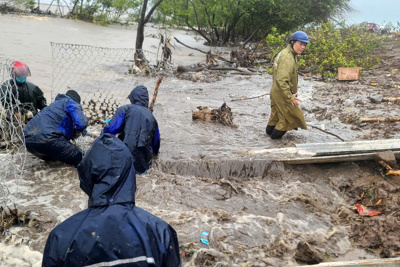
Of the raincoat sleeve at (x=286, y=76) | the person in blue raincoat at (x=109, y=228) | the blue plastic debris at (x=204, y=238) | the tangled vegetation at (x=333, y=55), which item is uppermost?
the tangled vegetation at (x=333, y=55)

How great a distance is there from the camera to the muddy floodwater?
139 inches

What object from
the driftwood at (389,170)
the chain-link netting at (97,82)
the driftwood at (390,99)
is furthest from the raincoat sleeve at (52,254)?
the driftwood at (390,99)

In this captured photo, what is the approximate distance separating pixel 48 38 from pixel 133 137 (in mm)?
17371

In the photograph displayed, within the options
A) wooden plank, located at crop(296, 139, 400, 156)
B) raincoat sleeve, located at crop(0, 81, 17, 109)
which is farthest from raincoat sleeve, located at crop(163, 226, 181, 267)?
wooden plank, located at crop(296, 139, 400, 156)

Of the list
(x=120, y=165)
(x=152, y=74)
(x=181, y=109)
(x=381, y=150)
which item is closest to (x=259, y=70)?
(x=152, y=74)

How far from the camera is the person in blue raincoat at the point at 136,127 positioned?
4.60 metres

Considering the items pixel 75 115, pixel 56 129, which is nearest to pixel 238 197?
pixel 75 115

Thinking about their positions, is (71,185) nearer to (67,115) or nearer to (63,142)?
(63,142)

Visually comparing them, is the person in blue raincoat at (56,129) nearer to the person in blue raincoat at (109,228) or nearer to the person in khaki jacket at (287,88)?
the person in khaki jacket at (287,88)

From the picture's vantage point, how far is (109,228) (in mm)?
1683

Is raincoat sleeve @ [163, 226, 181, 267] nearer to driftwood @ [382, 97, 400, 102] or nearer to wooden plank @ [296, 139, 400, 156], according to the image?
wooden plank @ [296, 139, 400, 156]

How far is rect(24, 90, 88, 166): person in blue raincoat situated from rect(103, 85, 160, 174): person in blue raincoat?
25.3 inches

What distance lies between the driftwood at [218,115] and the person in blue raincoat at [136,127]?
8.77 ft

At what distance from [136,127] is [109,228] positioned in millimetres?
3011
